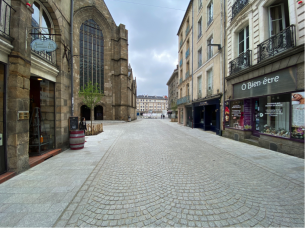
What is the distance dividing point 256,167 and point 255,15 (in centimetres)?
836

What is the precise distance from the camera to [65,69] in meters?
6.47

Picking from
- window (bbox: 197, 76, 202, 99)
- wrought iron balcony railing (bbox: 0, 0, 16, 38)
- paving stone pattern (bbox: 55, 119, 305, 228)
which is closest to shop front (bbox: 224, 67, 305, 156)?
paving stone pattern (bbox: 55, 119, 305, 228)

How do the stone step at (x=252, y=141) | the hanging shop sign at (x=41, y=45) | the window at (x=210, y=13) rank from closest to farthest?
the hanging shop sign at (x=41, y=45) < the stone step at (x=252, y=141) < the window at (x=210, y=13)

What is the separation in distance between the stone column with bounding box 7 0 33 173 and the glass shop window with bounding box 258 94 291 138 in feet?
32.9

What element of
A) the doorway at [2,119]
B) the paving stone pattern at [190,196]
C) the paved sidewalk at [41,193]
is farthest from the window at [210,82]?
the doorway at [2,119]

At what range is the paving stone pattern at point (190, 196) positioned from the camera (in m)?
2.18

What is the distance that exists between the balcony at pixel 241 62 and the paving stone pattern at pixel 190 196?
592 cm

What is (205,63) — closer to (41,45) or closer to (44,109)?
(41,45)

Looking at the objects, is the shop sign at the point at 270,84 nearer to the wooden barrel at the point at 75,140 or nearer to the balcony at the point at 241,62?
the balcony at the point at 241,62

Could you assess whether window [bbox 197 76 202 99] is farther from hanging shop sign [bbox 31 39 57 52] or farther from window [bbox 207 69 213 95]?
hanging shop sign [bbox 31 39 57 52]

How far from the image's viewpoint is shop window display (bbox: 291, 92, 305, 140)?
5273 mm

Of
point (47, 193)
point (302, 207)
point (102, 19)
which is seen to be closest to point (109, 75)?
point (102, 19)

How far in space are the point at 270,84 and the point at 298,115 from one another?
6.52ft

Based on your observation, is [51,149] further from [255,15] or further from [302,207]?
[255,15]
